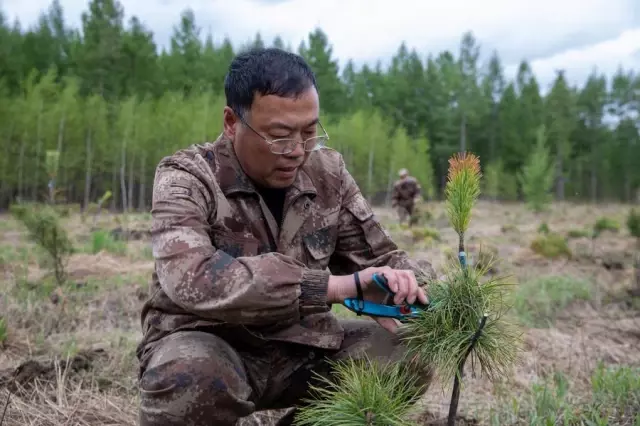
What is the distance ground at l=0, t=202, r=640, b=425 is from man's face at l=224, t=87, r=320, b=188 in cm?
78

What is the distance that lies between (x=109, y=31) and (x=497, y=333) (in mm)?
37145

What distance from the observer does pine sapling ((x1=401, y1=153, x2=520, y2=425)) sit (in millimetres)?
1787

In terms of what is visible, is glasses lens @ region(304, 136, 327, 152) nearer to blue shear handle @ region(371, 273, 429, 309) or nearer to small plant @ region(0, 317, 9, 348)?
blue shear handle @ region(371, 273, 429, 309)

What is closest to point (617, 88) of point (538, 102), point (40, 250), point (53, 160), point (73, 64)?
point (538, 102)

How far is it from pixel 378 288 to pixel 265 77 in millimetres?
929

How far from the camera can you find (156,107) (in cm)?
3228

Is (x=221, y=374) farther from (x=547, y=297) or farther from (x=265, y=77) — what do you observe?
(x=547, y=297)

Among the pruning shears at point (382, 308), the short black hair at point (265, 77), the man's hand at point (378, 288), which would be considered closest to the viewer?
the man's hand at point (378, 288)

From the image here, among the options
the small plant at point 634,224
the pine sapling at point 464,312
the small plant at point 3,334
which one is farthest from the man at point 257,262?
the small plant at point 634,224

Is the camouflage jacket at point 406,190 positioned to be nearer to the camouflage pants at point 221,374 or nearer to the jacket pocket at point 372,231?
the jacket pocket at point 372,231

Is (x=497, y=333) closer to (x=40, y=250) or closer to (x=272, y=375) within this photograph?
(x=272, y=375)

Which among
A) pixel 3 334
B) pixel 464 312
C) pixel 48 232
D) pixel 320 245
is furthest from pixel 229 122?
pixel 48 232

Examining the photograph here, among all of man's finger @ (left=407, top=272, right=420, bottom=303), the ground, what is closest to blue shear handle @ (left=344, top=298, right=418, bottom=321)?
man's finger @ (left=407, top=272, right=420, bottom=303)

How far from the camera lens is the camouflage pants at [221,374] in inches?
77.8
